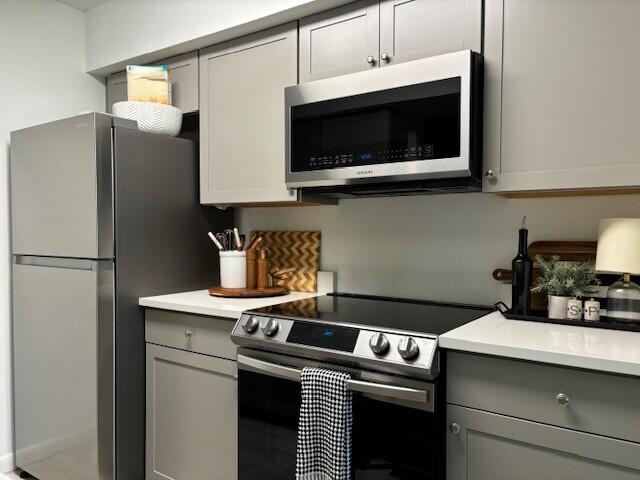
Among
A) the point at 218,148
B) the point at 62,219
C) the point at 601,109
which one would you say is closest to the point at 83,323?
the point at 62,219

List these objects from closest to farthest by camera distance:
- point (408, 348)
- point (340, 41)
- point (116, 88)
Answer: point (408, 348), point (340, 41), point (116, 88)

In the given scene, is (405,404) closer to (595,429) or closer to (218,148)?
(595,429)

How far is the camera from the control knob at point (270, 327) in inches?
68.6

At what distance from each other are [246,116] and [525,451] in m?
1.64

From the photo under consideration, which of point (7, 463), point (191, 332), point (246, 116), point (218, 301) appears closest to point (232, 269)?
point (218, 301)

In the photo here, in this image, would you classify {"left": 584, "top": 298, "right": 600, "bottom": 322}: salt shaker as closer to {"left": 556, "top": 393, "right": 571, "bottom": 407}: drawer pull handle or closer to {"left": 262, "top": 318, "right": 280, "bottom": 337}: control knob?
{"left": 556, "top": 393, "right": 571, "bottom": 407}: drawer pull handle

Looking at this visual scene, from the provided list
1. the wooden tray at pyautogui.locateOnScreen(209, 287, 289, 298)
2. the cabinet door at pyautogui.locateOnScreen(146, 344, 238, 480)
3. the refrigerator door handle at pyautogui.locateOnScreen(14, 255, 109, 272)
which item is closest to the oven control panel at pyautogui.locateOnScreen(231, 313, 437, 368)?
the cabinet door at pyautogui.locateOnScreen(146, 344, 238, 480)

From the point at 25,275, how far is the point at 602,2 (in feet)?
8.22

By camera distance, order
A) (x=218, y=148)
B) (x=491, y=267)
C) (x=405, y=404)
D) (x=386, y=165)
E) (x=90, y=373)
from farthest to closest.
→ (x=218, y=148) → (x=90, y=373) → (x=491, y=267) → (x=386, y=165) → (x=405, y=404)

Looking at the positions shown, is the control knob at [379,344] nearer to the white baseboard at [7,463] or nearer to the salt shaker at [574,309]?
the salt shaker at [574,309]

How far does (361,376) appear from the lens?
5.04 feet

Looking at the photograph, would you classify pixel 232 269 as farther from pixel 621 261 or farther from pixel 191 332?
pixel 621 261

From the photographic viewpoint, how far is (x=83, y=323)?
83.9 inches

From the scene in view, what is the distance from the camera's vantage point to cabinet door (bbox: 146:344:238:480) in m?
1.98
